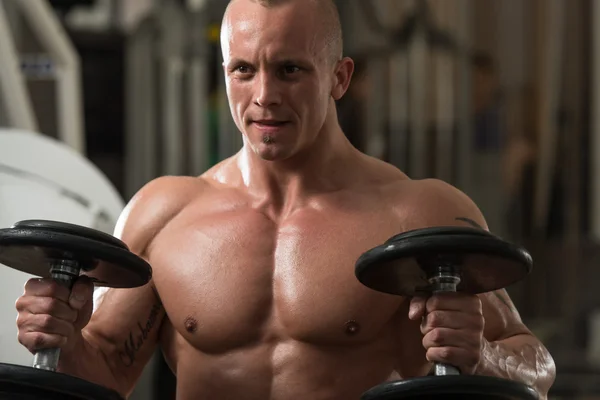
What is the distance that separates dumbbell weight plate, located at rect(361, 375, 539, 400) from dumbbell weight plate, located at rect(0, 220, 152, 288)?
16.0 inches

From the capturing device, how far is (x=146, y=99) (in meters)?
4.55

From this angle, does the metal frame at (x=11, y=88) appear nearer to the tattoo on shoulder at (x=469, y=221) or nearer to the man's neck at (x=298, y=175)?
the man's neck at (x=298, y=175)

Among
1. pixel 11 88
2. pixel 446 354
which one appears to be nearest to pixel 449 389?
pixel 446 354

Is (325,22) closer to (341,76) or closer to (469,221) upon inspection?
(341,76)

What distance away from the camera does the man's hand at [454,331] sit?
→ 1.42 metres

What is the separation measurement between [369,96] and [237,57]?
11.2 ft

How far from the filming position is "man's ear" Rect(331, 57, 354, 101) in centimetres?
179

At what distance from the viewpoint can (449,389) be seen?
1.32 meters

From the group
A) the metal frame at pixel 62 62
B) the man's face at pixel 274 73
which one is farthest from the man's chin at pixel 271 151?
the metal frame at pixel 62 62

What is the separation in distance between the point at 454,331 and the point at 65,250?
0.56m

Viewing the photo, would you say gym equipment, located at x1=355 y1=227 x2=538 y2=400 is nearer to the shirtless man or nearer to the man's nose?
the shirtless man

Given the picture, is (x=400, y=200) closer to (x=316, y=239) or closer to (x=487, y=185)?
(x=316, y=239)

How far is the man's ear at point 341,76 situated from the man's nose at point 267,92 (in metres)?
0.16

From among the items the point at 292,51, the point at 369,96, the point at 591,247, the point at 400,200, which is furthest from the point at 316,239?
the point at 591,247
